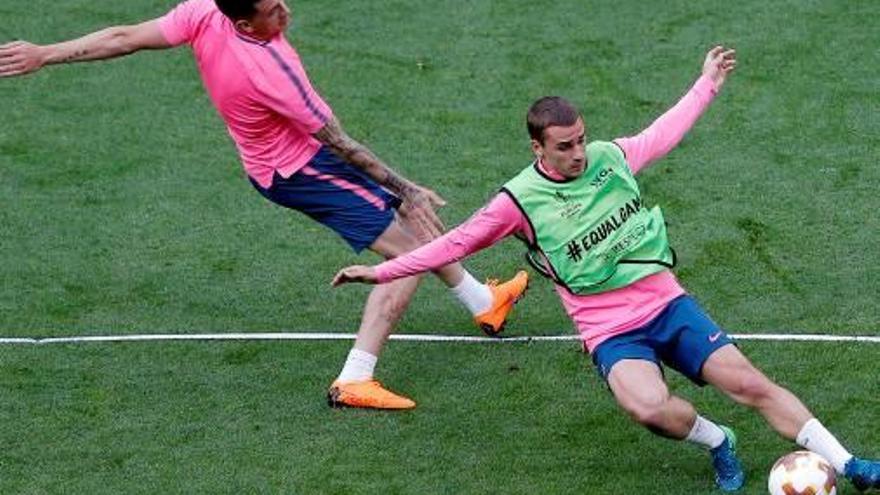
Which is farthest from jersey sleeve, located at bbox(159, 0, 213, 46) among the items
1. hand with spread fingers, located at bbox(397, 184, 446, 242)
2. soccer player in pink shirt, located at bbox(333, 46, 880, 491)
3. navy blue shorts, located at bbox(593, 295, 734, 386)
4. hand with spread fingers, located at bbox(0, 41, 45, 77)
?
navy blue shorts, located at bbox(593, 295, 734, 386)

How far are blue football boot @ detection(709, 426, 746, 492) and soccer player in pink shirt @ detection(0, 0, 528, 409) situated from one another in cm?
165

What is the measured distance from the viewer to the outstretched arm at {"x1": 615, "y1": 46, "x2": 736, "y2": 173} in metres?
8.90

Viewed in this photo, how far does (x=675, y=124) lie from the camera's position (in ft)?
29.5

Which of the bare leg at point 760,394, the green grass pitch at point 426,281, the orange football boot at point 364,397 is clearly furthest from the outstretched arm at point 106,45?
the bare leg at point 760,394

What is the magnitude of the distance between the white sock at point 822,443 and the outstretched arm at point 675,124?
140 cm

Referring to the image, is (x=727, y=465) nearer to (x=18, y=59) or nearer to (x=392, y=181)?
(x=392, y=181)

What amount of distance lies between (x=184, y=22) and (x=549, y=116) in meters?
2.10

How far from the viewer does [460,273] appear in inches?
408

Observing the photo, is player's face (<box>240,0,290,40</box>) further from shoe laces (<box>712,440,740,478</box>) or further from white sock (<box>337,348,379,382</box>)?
shoe laces (<box>712,440,740,478</box>)

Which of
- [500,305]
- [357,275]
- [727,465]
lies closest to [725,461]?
[727,465]

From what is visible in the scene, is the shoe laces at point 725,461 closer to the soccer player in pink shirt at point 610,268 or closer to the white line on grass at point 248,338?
the soccer player in pink shirt at point 610,268

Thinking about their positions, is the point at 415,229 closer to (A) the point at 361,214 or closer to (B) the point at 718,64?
(A) the point at 361,214

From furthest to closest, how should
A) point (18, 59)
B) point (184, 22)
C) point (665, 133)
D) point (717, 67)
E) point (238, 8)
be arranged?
1. point (184, 22)
2. point (18, 59)
3. point (238, 8)
4. point (717, 67)
5. point (665, 133)

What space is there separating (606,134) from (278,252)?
252cm
